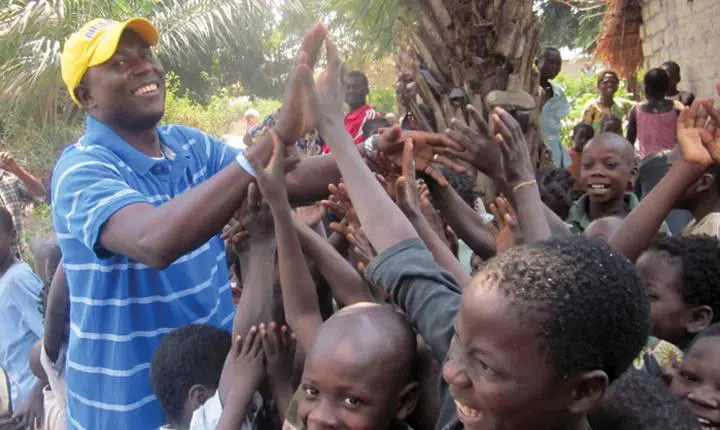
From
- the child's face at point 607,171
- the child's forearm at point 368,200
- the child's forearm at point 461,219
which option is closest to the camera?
the child's forearm at point 368,200

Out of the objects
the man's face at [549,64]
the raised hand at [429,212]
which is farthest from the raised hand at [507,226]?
the man's face at [549,64]

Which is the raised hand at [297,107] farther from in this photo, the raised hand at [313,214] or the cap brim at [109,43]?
the raised hand at [313,214]

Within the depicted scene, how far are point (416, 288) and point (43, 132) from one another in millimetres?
13621

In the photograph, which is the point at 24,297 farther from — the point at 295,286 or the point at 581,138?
the point at 581,138

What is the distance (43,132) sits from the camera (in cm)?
1403

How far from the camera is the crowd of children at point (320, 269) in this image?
1581 millimetres

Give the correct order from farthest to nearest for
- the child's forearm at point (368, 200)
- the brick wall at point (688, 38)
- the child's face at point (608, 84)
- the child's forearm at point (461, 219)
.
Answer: the child's face at point (608, 84), the brick wall at point (688, 38), the child's forearm at point (461, 219), the child's forearm at point (368, 200)

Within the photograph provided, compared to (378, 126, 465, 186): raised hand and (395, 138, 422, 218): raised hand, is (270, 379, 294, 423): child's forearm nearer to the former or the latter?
(395, 138, 422, 218): raised hand

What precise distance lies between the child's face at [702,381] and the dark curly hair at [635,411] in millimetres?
398

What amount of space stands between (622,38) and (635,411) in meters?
8.86

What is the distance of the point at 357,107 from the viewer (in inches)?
272

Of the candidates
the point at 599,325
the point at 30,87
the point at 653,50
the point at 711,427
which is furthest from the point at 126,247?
the point at 30,87

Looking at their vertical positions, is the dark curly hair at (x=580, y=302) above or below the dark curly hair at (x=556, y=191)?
above

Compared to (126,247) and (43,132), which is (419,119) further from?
(43,132)
